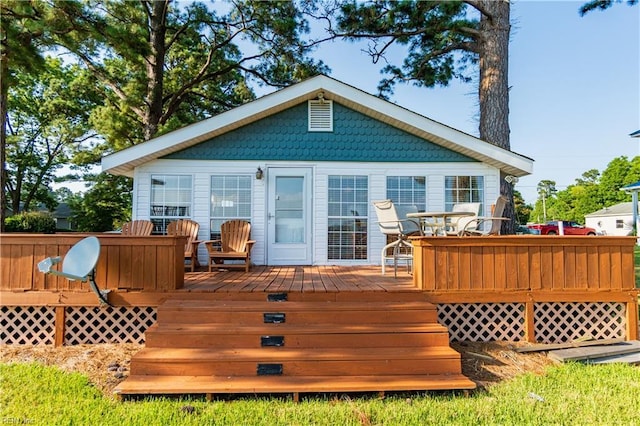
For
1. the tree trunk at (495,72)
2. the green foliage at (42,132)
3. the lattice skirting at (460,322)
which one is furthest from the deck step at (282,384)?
the green foliage at (42,132)

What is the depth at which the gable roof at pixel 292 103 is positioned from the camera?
590 centimetres

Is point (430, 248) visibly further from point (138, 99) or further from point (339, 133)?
point (138, 99)

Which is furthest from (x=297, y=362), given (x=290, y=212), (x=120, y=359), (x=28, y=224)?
(x=28, y=224)

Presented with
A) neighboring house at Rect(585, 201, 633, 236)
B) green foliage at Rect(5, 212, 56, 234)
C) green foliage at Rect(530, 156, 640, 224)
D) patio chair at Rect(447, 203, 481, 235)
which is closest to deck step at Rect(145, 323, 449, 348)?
patio chair at Rect(447, 203, 481, 235)

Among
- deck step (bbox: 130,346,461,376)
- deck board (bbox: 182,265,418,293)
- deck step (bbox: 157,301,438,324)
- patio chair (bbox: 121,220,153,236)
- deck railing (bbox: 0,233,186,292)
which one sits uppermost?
patio chair (bbox: 121,220,153,236)

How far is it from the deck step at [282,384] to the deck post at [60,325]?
163 cm

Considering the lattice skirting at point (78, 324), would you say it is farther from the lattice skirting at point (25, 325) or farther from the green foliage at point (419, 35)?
the green foliage at point (419, 35)

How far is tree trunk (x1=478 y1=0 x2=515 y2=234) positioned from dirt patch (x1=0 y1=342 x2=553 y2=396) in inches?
222

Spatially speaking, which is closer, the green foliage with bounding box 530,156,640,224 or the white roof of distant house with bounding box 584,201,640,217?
the white roof of distant house with bounding box 584,201,640,217

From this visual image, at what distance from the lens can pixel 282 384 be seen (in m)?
2.81

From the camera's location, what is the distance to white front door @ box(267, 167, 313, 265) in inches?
248

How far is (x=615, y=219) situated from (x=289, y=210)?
33292 mm

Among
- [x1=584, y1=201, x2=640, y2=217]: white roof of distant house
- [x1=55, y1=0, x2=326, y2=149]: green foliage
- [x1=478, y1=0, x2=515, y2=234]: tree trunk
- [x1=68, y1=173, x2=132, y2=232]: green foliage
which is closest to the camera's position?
[x1=478, y1=0, x2=515, y2=234]: tree trunk

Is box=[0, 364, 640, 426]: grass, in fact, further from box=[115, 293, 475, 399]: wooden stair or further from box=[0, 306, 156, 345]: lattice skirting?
box=[0, 306, 156, 345]: lattice skirting
